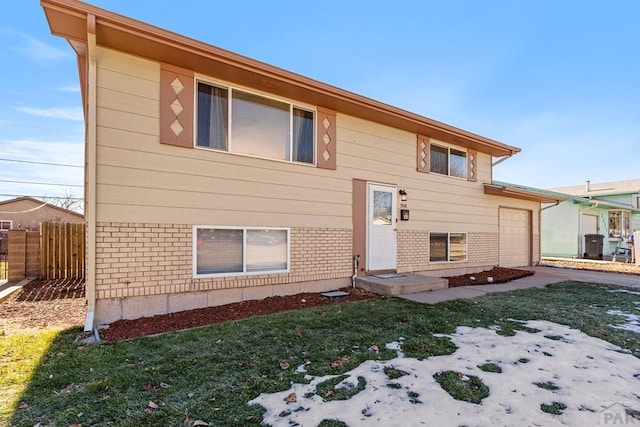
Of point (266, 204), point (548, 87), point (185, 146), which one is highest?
point (548, 87)

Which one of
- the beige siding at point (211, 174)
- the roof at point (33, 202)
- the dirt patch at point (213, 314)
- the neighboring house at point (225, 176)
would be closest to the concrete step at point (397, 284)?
the dirt patch at point (213, 314)

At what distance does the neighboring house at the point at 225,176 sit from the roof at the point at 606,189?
1721 cm

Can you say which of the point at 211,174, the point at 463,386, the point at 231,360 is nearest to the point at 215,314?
the point at 231,360

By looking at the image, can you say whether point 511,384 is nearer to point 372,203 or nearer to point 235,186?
point 235,186

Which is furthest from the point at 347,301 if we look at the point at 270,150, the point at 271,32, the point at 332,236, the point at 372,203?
the point at 271,32

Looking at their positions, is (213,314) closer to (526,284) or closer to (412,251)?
(412,251)

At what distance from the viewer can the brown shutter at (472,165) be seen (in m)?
10.2

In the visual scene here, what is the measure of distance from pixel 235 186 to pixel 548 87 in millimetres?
13894

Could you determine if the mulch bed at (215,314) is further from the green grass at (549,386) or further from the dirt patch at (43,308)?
the green grass at (549,386)

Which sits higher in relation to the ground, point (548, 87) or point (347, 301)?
point (548, 87)

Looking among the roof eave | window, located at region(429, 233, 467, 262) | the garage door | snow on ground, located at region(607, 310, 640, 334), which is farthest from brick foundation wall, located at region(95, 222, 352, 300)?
the garage door

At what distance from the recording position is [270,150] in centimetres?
632

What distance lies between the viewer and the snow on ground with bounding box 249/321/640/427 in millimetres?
2311

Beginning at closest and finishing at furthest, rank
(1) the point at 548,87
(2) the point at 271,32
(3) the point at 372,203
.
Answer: (3) the point at 372,203 → (2) the point at 271,32 → (1) the point at 548,87
